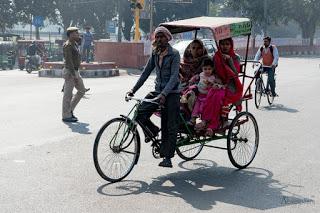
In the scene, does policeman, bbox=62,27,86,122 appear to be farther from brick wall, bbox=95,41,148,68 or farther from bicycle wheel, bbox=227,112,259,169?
brick wall, bbox=95,41,148,68

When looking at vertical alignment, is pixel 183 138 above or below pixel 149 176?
above

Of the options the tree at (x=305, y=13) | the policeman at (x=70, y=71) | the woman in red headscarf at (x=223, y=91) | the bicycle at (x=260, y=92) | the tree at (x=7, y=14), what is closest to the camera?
the woman in red headscarf at (x=223, y=91)

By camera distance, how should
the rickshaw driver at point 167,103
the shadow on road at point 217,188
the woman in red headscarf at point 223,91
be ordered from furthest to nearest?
the woman in red headscarf at point 223,91 → the rickshaw driver at point 167,103 → the shadow on road at point 217,188

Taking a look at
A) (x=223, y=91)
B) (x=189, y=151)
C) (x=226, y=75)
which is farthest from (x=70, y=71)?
(x=223, y=91)

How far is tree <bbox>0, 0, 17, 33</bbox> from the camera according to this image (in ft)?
167

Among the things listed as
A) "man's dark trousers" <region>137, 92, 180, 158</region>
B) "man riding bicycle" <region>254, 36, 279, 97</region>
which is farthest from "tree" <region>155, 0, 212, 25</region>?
"man's dark trousers" <region>137, 92, 180, 158</region>

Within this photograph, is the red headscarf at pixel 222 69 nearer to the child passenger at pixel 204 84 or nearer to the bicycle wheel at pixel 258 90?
the child passenger at pixel 204 84

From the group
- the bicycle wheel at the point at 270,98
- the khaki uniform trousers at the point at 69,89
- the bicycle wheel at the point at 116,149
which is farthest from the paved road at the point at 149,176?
the bicycle wheel at the point at 270,98

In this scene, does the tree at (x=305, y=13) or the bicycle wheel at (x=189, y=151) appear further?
the tree at (x=305, y=13)

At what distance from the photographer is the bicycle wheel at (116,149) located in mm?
5914

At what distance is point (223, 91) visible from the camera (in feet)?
21.7

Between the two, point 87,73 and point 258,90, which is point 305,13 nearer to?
point 87,73

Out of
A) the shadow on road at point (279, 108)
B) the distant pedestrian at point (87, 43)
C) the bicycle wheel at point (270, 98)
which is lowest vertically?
the shadow on road at point (279, 108)

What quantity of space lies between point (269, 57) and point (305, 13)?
44.4 meters
